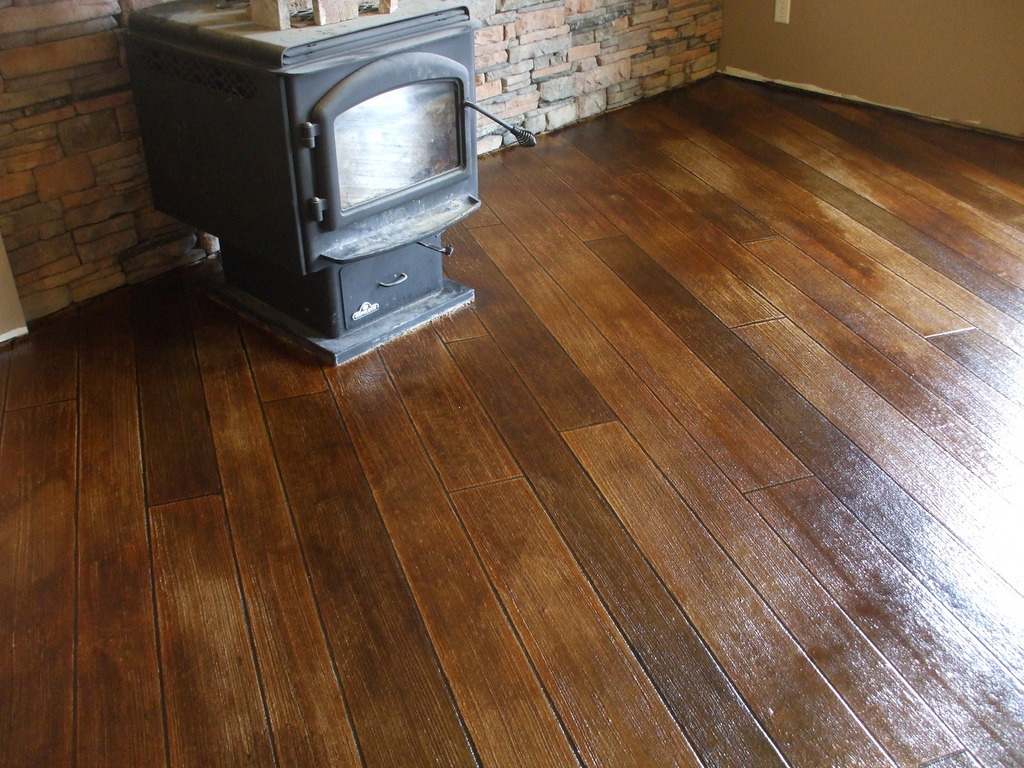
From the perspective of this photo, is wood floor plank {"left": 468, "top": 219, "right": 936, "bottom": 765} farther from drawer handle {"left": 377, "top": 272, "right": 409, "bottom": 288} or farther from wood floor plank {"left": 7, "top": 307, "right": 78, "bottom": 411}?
wood floor plank {"left": 7, "top": 307, "right": 78, "bottom": 411}

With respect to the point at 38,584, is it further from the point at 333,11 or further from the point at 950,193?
the point at 950,193

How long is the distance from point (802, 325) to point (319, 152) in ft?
4.07

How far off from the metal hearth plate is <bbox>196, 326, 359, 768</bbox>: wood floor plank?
0.07 metres

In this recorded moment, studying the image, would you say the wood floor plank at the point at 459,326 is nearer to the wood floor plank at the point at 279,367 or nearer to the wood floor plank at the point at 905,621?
the wood floor plank at the point at 279,367

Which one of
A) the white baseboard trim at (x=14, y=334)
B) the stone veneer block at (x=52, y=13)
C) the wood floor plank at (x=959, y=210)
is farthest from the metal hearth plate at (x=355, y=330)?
the wood floor plank at (x=959, y=210)

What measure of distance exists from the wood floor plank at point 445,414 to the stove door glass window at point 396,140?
379 millimetres

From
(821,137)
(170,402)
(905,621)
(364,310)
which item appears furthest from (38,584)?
(821,137)

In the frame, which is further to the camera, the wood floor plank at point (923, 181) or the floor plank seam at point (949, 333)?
the wood floor plank at point (923, 181)

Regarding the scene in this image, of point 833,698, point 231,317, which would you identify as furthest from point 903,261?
point 231,317

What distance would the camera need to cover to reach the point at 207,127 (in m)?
2.09

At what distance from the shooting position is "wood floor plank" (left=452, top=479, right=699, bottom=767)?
138 cm

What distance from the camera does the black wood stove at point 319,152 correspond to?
193 cm

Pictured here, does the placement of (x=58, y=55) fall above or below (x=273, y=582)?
above

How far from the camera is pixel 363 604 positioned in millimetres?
1598
